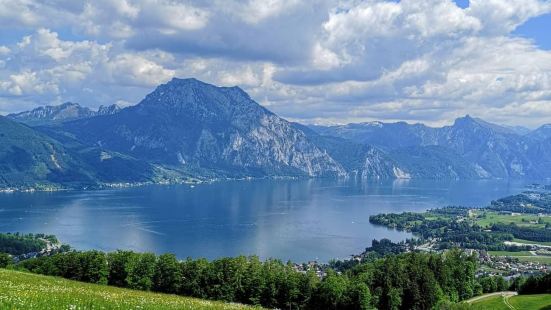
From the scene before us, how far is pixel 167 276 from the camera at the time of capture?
245ft

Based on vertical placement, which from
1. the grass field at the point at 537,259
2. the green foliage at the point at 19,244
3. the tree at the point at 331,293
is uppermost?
the tree at the point at 331,293

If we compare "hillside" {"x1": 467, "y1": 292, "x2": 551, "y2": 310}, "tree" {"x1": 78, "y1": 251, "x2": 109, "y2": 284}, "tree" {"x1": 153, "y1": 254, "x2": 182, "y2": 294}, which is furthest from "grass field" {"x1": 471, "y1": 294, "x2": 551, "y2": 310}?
"tree" {"x1": 78, "y1": 251, "x2": 109, "y2": 284}

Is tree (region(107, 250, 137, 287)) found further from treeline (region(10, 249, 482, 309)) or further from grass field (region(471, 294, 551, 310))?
Result: grass field (region(471, 294, 551, 310))

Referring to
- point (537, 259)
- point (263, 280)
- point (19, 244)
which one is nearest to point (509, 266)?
point (537, 259)

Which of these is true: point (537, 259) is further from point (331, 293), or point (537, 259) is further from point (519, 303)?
point (331, 293)

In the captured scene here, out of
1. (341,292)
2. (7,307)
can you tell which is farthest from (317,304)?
(7,307)

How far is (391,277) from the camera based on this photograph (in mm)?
74938

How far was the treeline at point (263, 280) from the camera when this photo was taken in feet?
229

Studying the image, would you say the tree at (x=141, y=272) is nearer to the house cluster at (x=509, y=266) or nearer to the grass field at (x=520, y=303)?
the grass field at (x=520, y=303)

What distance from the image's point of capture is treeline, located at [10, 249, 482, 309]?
69.9 m

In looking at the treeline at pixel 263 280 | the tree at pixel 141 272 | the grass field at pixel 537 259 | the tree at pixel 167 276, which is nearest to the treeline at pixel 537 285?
the treeline at pixel 263 280

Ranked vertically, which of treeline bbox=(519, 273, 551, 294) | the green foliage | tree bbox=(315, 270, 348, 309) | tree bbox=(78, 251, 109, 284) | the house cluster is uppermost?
tree bbox=(78, 251, 109, 284)

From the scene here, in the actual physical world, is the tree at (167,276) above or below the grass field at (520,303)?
above

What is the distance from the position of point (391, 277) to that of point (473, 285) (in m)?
24.6
